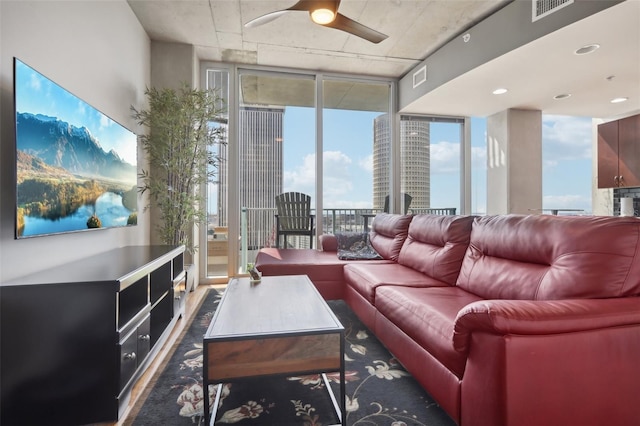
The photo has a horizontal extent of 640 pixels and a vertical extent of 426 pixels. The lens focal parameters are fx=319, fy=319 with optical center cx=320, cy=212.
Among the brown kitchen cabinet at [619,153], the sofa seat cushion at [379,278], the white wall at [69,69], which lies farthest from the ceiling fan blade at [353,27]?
the brown kitchen cabinet at [619,153]

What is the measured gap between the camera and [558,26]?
8.35 feet

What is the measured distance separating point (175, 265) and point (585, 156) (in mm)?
6731

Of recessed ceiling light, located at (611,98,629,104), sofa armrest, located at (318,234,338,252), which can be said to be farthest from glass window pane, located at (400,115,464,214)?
recessed ceiling light, located at (611,98,629,104)

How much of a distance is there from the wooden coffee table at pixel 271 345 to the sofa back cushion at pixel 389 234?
Answer: 1.67 meters

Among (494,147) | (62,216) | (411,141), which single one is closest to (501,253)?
(62,216)

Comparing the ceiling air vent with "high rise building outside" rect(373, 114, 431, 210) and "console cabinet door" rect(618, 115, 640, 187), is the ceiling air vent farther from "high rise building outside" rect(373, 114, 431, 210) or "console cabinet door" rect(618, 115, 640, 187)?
"console cabinet door" rect(618, 115, 640, 187)

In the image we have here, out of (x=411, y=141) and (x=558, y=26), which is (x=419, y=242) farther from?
(x=411, y=141)

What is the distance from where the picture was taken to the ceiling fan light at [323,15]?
7.37 ft

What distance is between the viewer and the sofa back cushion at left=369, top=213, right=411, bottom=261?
3.17m

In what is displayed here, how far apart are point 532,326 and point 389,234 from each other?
2.29 meters

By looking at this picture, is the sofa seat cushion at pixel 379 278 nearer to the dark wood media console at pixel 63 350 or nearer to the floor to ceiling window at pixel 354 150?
the dark wood media console at pixel 63 350

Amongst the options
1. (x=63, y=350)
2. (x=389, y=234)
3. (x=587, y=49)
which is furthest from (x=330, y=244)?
(x=587, y=49)

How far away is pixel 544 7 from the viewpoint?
261cm

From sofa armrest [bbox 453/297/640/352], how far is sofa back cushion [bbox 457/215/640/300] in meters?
0.13
